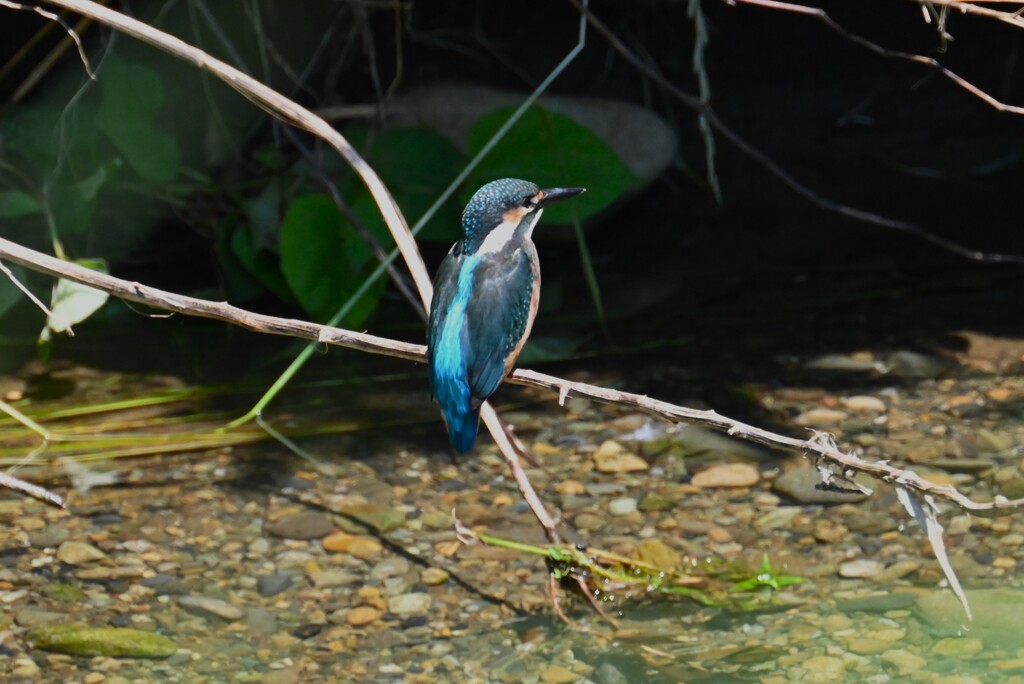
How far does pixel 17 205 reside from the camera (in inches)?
162

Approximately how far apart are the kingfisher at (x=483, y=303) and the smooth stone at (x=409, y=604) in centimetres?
63

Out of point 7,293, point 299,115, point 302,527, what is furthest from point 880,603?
point 7,293

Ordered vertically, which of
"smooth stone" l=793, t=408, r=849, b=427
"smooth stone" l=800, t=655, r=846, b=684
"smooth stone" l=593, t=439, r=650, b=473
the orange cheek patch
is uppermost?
the orange cheek patch

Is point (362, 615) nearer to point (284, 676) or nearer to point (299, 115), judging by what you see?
point (284, 676)

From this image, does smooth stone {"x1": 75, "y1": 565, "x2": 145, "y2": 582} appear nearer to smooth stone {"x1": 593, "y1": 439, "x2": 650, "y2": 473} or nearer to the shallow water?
the shallow water

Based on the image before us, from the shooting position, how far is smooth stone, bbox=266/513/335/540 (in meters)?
3.39

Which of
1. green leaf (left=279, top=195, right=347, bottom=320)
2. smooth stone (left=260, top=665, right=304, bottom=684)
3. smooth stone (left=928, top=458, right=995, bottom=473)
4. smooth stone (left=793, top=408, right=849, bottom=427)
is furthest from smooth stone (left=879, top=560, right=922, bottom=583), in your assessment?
green leaf (left=279, top=195, right=347, bottom=320)

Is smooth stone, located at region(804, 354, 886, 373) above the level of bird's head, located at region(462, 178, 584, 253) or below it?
below

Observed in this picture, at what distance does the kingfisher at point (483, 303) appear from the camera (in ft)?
8.63

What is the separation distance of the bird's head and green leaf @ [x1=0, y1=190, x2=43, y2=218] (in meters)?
1.97

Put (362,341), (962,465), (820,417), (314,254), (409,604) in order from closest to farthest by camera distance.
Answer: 1. (362,341)
2. (409,604)
3. (962,465)
4. (820,417)
5. (314,254)

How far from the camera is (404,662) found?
2.86 m

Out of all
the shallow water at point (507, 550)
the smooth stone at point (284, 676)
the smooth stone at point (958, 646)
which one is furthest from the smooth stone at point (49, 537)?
the smooth stone at point (958, 646)

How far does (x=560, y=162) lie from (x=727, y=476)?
4.49ft
